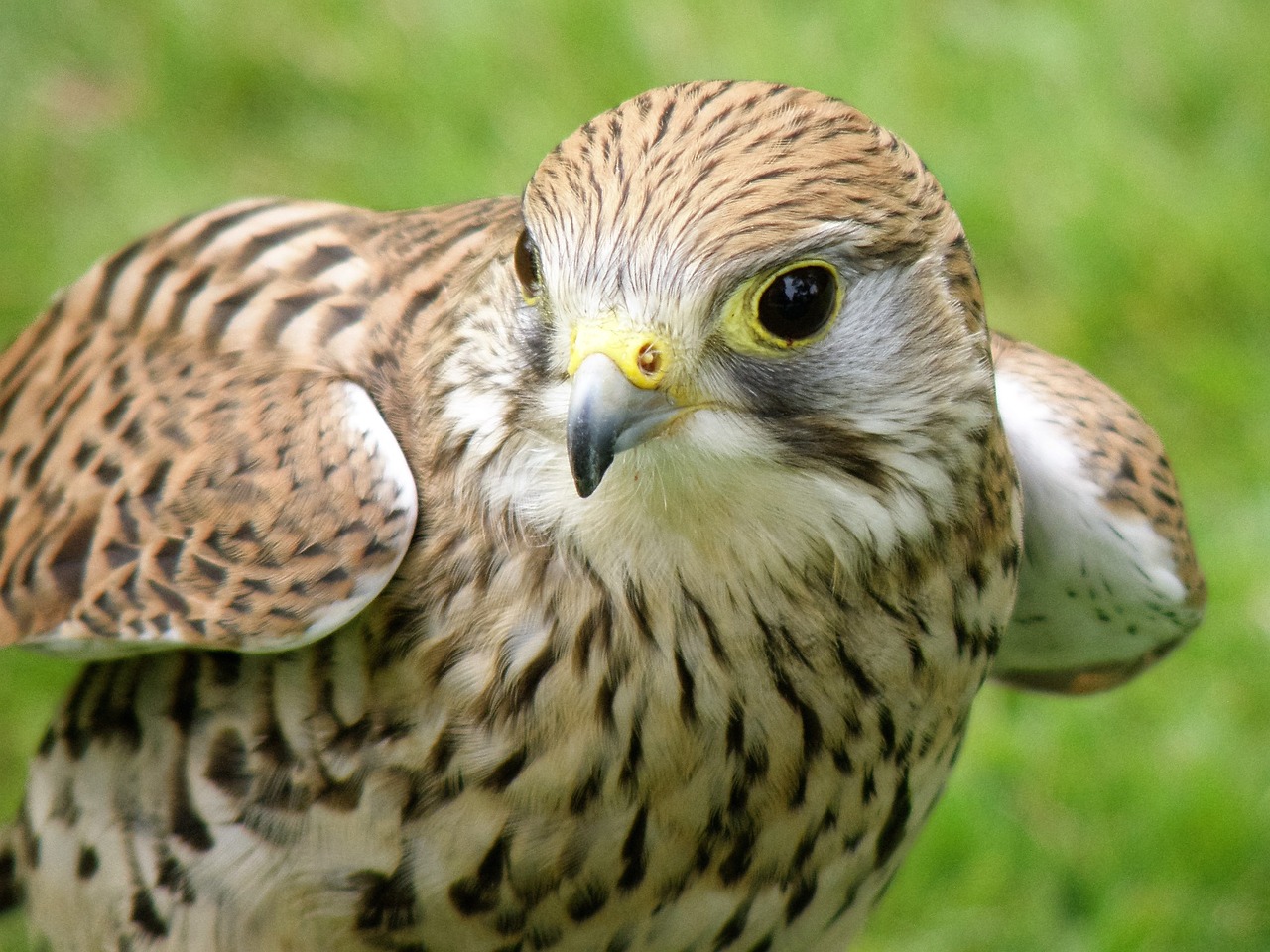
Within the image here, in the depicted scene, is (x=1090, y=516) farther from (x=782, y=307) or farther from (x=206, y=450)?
(x=206, y=450)

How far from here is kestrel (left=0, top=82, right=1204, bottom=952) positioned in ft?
8.30

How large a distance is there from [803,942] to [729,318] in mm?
1325

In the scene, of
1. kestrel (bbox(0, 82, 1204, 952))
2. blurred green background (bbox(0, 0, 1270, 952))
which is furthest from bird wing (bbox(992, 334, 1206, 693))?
blurred green background (bbox(0, 0, 1270, 952))

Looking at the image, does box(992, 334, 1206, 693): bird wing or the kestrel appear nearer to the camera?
the kestrel

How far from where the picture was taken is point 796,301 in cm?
248

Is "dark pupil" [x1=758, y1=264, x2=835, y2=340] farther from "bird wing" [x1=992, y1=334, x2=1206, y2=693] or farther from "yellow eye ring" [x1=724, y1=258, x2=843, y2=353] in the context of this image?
"bird wing" [x1=992, y1=334, x2=1206, y2=693]

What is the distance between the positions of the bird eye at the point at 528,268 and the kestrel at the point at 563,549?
12 millimetres

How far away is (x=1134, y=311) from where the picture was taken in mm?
6012

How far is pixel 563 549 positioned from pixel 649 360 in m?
0.43

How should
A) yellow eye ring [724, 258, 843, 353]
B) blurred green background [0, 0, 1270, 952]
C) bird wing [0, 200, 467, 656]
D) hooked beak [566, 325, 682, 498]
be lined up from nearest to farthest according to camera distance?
hooked beak [566, 325, 682, 498], yellow eye ring [724, 258, 843, 353], bird wing [0, 200, 467, 656], blurred green background [0, 0, 1270, 952]

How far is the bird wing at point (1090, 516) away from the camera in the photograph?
10.9ft

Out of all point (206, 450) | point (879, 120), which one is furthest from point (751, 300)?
point (879, 120)

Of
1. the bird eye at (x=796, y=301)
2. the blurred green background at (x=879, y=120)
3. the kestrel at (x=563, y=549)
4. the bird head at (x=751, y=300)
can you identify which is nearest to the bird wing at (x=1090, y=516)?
the kestrel at (x=563, y=549)

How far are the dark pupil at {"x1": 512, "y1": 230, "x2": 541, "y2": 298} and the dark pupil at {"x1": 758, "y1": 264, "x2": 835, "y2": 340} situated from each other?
0.32 meters
